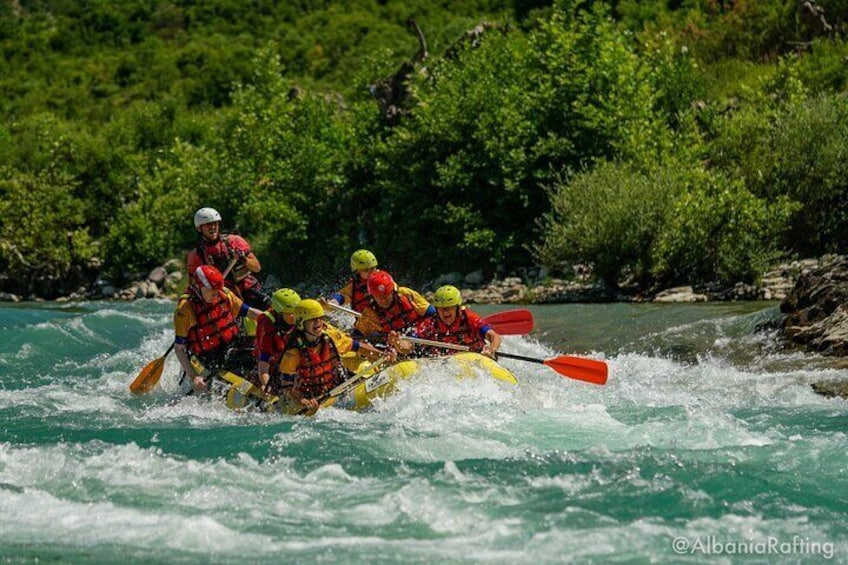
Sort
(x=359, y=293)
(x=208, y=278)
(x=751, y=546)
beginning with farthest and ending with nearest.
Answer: (x=359, y=293) → (x=208, y=278) → (x=751, y=546)

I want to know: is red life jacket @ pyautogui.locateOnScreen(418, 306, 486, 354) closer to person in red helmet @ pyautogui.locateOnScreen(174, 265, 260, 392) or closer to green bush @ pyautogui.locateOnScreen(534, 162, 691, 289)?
person in red helmet @ pyautogui.locateOnScreen(174, 265, 260, 392)

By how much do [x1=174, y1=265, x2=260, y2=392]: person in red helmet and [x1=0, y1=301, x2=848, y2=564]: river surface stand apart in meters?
0.50

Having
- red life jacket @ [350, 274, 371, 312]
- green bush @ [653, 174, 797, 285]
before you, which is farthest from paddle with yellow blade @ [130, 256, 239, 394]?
green bush @ [653, 174, 797, 285]

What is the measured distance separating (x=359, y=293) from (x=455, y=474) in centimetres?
520

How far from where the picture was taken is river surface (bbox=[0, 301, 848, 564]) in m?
6.60

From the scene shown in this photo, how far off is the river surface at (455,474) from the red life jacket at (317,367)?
42cm

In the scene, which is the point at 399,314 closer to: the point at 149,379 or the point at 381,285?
the point at 381,285

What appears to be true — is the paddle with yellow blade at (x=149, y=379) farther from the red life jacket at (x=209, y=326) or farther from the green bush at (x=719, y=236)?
the green bush at (x=719, y=236)

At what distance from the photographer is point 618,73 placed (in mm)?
22703

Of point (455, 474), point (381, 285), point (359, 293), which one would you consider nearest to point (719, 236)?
point (359, 293)

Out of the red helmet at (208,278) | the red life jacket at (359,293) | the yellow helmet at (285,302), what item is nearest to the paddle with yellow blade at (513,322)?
the red life jacket at (359,293)

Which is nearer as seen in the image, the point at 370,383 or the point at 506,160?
the point at 370,383

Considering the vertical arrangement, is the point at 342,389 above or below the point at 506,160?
below

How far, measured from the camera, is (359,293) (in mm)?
12742
